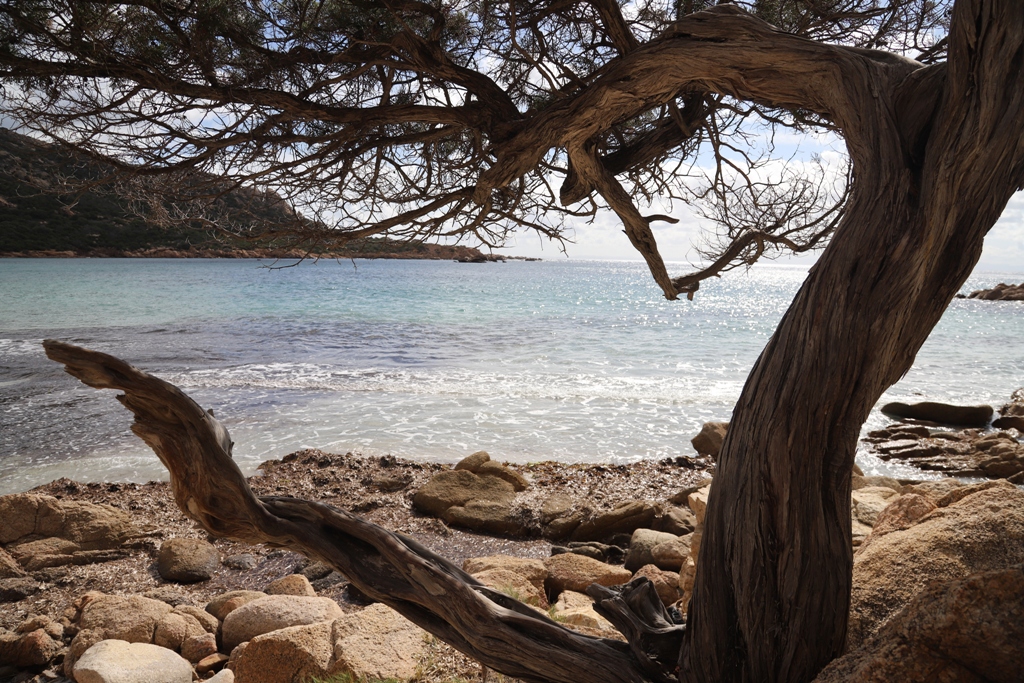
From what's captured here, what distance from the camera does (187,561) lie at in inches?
205

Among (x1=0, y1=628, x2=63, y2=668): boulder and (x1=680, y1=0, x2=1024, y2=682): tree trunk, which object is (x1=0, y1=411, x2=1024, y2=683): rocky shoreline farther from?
(x1=680, y1=0, x2=1024, y2=682): tree trunk

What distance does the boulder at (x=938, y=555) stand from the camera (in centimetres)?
190

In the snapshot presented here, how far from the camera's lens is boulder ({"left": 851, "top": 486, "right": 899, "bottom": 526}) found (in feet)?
13.2

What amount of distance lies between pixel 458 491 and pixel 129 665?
363 cm

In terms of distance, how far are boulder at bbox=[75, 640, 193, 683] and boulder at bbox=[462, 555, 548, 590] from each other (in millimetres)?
1711

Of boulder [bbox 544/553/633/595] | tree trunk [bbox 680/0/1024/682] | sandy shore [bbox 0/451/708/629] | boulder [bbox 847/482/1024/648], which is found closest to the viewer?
tree trunk [bbox 680/0/1024/682]

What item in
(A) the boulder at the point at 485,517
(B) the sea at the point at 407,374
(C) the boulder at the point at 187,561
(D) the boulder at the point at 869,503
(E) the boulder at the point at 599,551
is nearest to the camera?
(D) the boulder at the point at 869,503

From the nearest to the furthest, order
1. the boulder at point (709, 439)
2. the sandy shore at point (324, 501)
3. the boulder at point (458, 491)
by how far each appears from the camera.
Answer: the sandy shore at point (324, 501)
the boulder at point (458, 491)
the boulder at point (709, 439)

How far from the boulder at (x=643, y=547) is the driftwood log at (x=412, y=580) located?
327 centimetres

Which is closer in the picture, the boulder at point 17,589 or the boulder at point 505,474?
the boulder at point 17,589

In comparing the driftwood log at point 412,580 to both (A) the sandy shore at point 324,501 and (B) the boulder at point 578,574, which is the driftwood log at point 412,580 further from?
(A) the sandy shore at point 324,501

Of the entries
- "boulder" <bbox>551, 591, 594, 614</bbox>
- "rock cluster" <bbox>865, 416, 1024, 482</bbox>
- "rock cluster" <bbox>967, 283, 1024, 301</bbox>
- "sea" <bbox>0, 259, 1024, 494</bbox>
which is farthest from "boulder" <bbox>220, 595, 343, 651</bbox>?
"rock cluster" <bbox>967, 283, 1024, 301</bbox>

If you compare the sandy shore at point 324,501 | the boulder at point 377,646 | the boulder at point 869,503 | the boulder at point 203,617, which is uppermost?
the boulder at point 869,503

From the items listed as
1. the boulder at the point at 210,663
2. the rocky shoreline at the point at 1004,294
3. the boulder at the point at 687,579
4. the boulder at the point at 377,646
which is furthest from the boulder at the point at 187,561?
the rocky shoreline at the point at 1004,294
